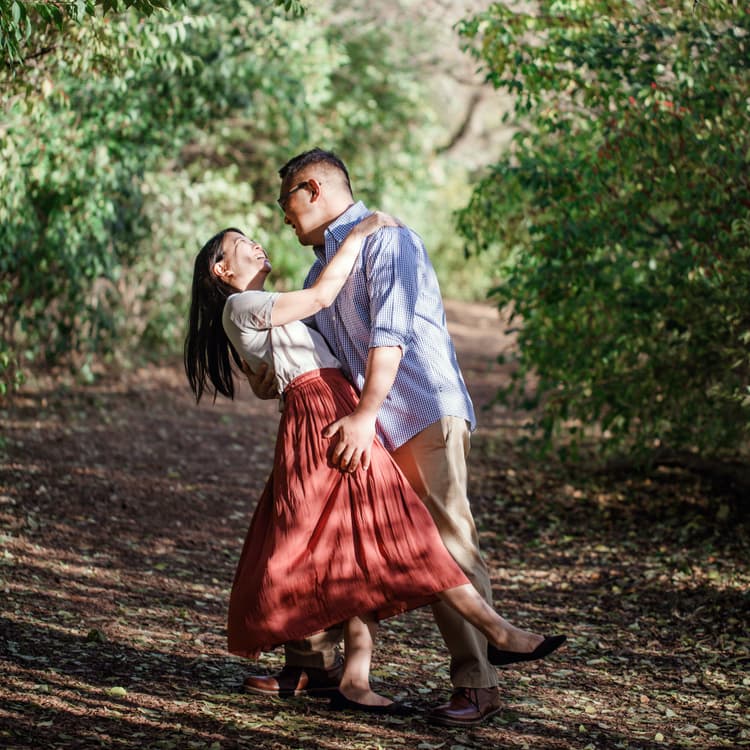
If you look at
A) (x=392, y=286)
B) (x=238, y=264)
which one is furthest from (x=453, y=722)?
(x=238, y=264)

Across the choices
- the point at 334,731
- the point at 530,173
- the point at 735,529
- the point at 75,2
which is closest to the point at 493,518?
the point at 735,529

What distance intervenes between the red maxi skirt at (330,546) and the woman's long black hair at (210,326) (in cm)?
38

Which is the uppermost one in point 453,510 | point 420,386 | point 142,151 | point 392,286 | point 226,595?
point 142,151

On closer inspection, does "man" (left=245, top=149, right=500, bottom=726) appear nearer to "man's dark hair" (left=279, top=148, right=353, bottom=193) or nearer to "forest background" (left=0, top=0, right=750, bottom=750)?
"man's dark hair" (left=279, top=148, right=353, bottom=193)

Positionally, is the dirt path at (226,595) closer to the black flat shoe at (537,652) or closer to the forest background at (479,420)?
the forest background at (479,420)

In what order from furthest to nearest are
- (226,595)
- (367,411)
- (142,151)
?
1. (142,151)
2. (226,595)
3. (367,411)

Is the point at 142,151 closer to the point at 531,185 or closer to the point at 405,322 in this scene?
the point at 531,185

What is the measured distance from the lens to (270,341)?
3.59 meters

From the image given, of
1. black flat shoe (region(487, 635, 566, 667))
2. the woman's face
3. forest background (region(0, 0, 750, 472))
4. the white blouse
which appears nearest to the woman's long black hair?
the woman's face

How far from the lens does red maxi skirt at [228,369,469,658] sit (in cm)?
347

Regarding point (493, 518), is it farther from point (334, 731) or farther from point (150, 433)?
point (334, 731)

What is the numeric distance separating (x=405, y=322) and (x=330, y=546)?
74 cm

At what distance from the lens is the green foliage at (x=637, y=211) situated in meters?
6.11

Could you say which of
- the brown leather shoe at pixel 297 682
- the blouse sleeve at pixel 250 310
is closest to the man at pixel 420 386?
the blouse sleeve at pixel 250 310
